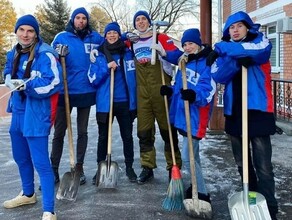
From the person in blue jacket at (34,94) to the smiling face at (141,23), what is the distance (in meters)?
1.13

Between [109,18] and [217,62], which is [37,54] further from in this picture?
[109,18]

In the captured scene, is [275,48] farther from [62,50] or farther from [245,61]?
[245,61]

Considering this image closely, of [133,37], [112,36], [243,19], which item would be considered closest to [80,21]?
[112,36]

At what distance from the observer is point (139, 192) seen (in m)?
4.51

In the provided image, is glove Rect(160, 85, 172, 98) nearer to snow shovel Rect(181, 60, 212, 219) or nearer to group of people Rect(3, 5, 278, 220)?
group of people Rect(3, 5, 278, 220)

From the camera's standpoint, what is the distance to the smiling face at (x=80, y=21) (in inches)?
177

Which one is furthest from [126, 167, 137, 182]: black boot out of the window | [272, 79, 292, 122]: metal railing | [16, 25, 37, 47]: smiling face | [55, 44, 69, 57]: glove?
the window

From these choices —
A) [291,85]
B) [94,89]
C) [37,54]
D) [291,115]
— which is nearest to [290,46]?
[291,85]

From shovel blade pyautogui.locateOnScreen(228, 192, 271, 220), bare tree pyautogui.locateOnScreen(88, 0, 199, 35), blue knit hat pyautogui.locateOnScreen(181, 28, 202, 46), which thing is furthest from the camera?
bare tree pyautogui.locateOnScreen(88, 0, 199, 35)

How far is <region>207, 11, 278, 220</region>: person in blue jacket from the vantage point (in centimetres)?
333

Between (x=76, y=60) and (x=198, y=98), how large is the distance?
5.07ft

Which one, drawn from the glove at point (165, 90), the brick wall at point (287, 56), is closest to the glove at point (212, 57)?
the glove at point (165, 90)

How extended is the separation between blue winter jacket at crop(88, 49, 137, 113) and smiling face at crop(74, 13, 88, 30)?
37cm

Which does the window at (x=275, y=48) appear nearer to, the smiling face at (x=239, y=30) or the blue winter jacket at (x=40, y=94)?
the smiling face at (x=239, y=30)
